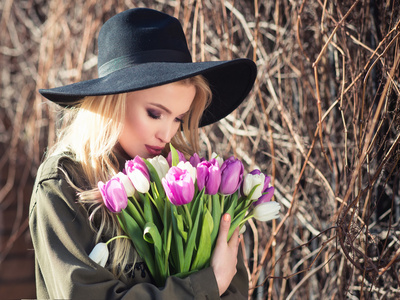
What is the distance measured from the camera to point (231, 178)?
3.35ft

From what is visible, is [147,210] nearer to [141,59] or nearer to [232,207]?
[232,207]

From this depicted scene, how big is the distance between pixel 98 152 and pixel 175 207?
0.78ft

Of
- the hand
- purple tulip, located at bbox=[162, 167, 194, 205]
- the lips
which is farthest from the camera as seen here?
the lips

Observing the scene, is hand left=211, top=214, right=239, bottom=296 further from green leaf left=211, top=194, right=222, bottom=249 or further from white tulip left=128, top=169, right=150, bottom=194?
white tulip left=128, top=169, right=150, bottom=194

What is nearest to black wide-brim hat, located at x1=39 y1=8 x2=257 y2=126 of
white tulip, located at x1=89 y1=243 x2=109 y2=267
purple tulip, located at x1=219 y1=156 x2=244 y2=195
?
purple tulip, located at x1=219 y1=156 x2=244 y2=195

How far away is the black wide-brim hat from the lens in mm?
1042

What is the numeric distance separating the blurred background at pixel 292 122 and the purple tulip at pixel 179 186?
0.37 meters

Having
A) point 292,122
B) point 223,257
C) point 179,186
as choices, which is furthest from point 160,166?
point 292,122

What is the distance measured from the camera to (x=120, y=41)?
1.14 meters

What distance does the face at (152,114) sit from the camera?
112 centimetres

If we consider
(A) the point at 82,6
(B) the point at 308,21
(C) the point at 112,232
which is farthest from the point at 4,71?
(C) the point at 112,232

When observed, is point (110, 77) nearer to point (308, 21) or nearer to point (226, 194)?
point (226, 194)

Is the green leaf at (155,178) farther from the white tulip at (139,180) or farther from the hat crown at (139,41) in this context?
the hat crown at (139,41)

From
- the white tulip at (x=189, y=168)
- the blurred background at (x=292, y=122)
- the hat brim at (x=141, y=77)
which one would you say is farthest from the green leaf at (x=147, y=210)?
the blurred background at (x=292, y=122)
